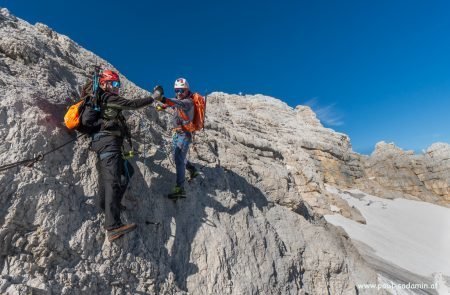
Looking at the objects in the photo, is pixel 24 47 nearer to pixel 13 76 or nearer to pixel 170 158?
pixel 13 76

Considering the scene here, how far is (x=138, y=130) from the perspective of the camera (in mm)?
8953

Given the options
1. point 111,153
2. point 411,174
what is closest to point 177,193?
point 111,153

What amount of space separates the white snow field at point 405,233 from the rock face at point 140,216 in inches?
518

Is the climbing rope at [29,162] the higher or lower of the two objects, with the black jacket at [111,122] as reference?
lower

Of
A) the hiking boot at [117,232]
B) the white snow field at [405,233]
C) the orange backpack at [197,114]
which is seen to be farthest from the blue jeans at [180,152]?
the white snow field at [405,233]

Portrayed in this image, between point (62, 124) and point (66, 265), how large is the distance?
9.46ft

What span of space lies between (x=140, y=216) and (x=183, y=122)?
3.01 m

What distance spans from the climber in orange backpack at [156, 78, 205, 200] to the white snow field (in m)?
18.3

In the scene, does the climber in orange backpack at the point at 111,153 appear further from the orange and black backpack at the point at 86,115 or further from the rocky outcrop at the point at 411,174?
the rocky outcrop at the point at 411,174

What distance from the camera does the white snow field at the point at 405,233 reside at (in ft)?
80.7

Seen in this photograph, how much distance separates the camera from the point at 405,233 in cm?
3772

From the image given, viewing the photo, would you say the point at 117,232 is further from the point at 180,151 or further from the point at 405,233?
the point at 405,233

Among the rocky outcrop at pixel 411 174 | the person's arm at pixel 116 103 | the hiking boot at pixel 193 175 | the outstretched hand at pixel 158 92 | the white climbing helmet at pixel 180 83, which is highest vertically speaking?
the rocky outcrop at pixel 411 174

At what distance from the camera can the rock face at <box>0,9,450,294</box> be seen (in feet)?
16.9
